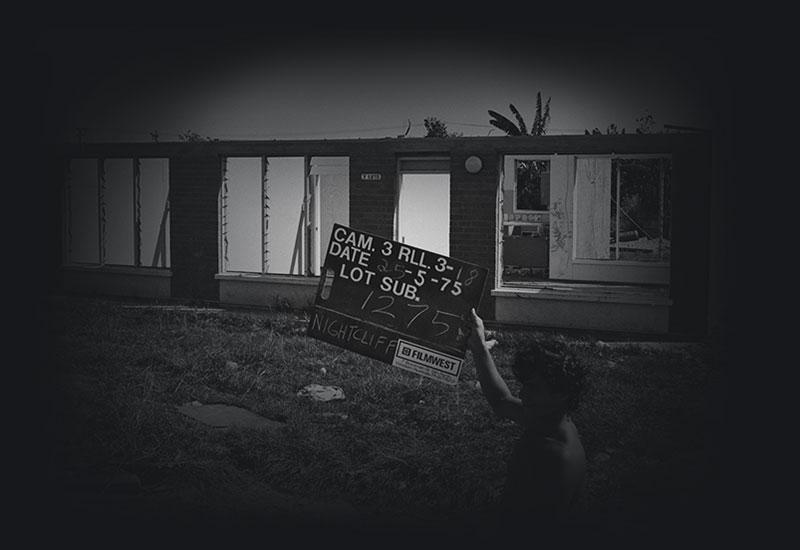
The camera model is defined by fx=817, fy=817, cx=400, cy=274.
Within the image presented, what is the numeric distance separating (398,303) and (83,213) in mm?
13168

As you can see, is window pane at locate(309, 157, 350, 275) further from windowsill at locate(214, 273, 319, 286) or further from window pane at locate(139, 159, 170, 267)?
window pane at locate(139, 159, 170, 267)

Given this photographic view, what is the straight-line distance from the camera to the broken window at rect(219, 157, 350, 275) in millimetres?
13883

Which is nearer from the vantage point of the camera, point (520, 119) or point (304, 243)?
point (304, 243)

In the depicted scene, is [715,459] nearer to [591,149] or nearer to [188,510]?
[188,510]

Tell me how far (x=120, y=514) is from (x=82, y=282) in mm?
12749

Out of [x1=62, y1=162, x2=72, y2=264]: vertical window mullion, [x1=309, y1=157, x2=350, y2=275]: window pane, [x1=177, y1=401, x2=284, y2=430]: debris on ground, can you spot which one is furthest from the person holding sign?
[x1=62, y1=162, x2=72, y2=264]: vertical window mullion

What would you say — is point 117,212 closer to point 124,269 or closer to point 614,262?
point 124,269

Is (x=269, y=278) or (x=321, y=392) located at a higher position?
(x=269, y=278)

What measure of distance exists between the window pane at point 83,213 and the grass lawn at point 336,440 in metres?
6.43

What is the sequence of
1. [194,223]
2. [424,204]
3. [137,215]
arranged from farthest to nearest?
[137,215]
[194,223]
[424,204]

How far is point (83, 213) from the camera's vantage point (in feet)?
51.9

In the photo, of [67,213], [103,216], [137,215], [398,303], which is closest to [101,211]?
[103,216]

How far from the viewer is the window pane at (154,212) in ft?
49.3

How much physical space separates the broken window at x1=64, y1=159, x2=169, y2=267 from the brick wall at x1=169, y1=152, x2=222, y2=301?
1.03 feet
